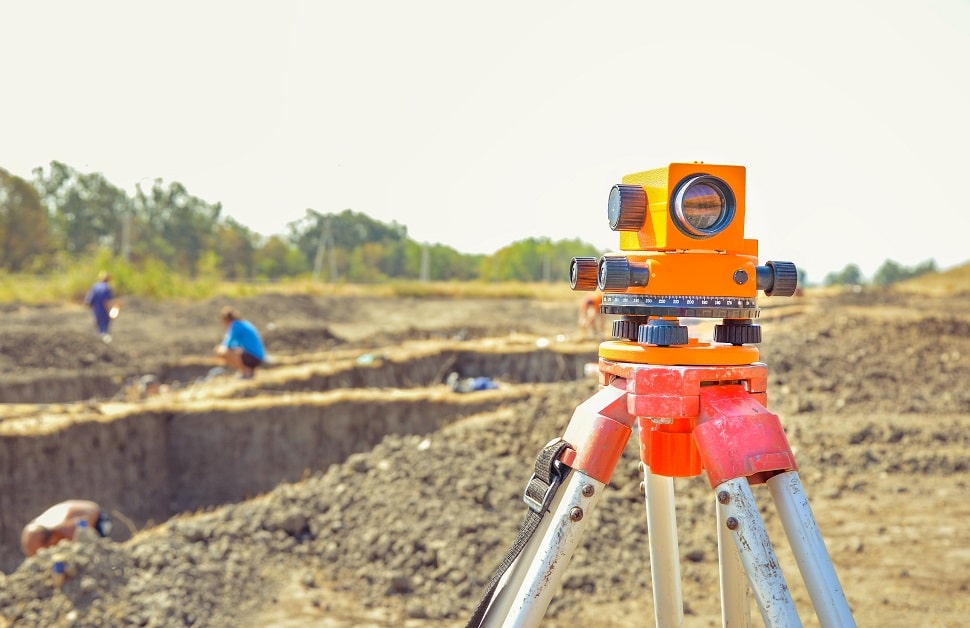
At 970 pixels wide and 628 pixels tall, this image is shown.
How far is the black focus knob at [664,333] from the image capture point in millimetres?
1729

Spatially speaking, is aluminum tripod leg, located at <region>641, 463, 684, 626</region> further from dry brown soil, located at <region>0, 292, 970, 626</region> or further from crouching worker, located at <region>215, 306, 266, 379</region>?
crouching worker, located at <region>215, 306, 266, 379</region>

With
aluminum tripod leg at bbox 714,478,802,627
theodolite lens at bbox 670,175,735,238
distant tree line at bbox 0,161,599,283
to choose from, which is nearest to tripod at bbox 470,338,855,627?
aluminum tripod leg at bbox 714,478,802,627

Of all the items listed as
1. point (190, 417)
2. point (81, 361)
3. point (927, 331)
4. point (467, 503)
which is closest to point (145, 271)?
point (81, 361)

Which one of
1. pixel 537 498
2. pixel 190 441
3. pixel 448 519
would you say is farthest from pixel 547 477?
pixel 190 441

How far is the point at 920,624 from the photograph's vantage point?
4109mm

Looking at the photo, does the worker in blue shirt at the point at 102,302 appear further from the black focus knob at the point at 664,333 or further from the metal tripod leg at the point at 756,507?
the metal tripod leg at the point at 756,507

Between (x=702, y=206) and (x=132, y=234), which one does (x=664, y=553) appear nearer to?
(x=702, y=206)

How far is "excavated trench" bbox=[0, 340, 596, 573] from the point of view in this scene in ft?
27.7

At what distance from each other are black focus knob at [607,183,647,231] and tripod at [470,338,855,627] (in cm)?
26

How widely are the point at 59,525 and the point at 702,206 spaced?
565 centimetres

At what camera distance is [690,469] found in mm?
1837

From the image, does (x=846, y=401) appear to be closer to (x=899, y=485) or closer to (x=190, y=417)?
(x=899, y=485)

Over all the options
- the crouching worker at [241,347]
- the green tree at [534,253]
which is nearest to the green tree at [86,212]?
the crouching worker at [241,347]

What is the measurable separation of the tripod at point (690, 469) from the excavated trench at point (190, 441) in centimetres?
666
